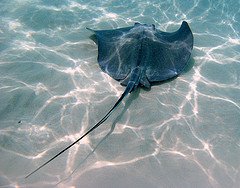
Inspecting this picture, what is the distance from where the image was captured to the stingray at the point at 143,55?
6051mm

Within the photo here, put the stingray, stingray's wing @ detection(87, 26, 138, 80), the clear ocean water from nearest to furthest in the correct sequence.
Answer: the clear ocean water, the stingray, stingray's wing @ detection(87, 26, 138, 80)

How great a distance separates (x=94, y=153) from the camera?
4887 mm

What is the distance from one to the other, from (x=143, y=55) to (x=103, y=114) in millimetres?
1657

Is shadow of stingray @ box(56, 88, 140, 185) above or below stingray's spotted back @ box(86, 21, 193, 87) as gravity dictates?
below

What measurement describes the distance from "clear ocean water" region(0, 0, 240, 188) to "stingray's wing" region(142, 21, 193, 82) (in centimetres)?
32

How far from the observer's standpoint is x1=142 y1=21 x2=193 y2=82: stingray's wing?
20.0 ft

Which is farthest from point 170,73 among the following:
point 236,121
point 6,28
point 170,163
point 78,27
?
point 6,28

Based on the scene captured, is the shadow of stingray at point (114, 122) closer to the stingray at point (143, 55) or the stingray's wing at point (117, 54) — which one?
the stingray at point (143, 55)

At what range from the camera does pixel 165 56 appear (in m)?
6.27

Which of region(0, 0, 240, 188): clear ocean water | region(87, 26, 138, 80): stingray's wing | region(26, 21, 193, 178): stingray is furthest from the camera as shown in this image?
region(87, 26, 138, 80): stingray's wing

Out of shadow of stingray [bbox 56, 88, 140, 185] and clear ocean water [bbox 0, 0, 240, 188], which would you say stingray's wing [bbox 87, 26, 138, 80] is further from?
shadow of stingray [bbox 56, 88, 140, 185]

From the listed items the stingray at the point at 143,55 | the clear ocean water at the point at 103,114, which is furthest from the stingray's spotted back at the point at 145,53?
the clear ocean water at the point at 103,114

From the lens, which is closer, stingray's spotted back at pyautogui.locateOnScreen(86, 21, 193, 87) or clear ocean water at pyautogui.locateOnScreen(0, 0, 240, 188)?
clear ocean water at pyautogui.locateOnScreen(0, 0, 240, 188)

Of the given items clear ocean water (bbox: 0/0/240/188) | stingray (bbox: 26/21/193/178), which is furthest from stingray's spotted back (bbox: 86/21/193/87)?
clear ocean water (bbox: 0/0/240/188)
